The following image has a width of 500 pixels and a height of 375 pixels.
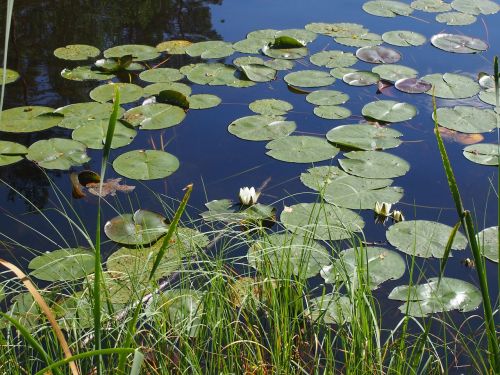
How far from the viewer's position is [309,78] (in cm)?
429

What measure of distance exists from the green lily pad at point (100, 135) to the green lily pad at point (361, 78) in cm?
137

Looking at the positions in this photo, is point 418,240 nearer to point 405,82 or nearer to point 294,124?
point 294,124

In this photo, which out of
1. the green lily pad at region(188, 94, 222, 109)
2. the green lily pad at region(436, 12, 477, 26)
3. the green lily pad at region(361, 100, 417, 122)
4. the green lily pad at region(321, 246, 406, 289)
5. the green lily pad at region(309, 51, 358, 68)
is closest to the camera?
the green lily pad at region(321, 246, 406, 289)

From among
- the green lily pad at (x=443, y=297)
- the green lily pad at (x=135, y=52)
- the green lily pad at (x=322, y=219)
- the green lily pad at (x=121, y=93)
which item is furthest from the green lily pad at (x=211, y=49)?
the green lily pad at (x=443, y=297)

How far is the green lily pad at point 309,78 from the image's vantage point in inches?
167

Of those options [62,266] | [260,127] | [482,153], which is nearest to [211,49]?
[260,127]

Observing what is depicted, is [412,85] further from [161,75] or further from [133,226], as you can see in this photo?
[133,226]

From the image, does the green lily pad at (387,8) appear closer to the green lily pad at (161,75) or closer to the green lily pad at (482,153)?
the green lily pad at (161,75)

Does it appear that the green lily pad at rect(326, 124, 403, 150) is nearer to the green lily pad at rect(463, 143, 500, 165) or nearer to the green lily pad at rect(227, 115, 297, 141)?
the green lily pad at rect(227, 115, 297, 141)

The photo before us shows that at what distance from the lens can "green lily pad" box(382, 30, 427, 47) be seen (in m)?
4.78

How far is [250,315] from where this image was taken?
229 cm

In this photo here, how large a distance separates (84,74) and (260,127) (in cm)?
124

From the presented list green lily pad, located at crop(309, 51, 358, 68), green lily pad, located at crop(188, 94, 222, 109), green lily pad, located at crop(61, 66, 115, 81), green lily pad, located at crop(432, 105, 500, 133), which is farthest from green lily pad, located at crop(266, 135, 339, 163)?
green lily pad, located at crop(61, 66, 115, 81)

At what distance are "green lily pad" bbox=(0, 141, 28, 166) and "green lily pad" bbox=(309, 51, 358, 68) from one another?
1930 millimetres
